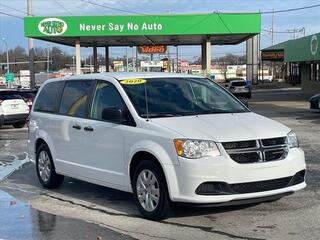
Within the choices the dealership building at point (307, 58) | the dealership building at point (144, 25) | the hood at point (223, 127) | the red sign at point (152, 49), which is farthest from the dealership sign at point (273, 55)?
the hood at point (223, 127)

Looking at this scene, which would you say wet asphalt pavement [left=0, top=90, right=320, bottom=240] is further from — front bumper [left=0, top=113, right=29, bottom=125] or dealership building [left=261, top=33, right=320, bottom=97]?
dealership building [left=261, top=33, right=320, bottom=97]

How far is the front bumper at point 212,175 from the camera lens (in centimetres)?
654

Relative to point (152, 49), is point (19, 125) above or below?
below

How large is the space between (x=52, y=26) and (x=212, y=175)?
23567 millimetres

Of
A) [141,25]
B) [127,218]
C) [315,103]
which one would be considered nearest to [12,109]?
[141,25]

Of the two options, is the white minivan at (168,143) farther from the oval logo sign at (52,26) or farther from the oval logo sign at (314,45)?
the oval logo sign at (314,45)

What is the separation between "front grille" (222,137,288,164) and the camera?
21.7ft

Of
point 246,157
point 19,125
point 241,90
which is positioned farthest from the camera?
point 241,90

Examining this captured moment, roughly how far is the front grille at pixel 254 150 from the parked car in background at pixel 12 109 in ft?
56.4

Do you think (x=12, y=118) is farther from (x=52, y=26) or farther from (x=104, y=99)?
(x=104, y=99)

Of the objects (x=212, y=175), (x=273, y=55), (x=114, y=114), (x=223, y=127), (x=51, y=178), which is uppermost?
(x=273, y=55)

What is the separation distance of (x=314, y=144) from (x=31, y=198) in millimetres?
7772

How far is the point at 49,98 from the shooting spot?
9742 mm

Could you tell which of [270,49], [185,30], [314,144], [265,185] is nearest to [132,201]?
[265,185]
